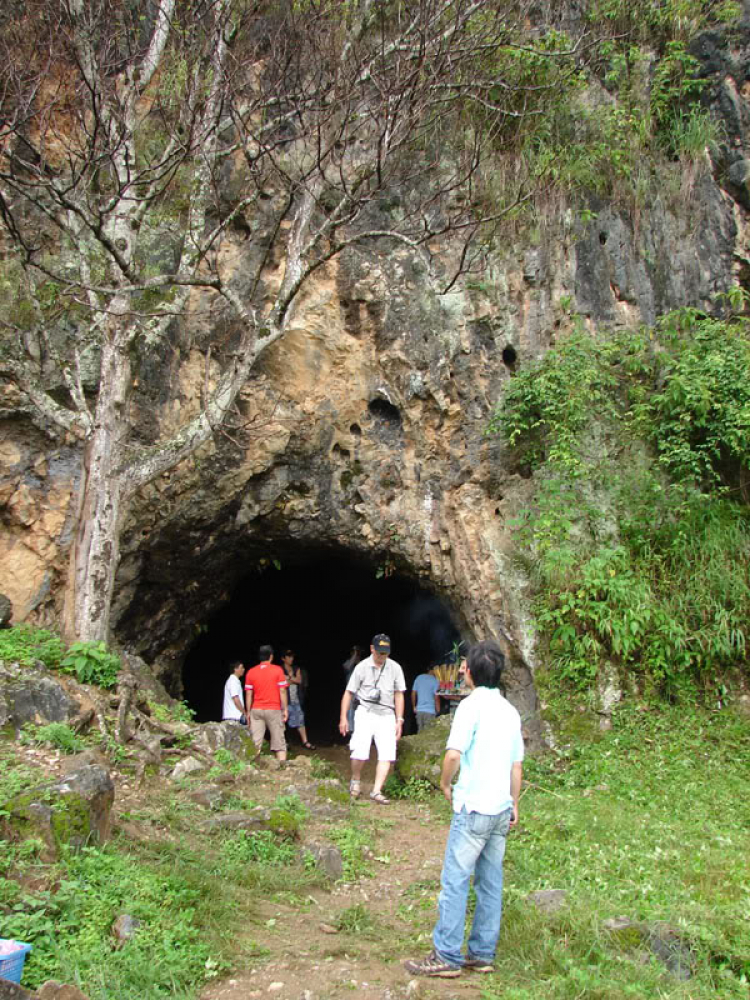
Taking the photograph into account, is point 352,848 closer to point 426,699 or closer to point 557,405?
point 426,699

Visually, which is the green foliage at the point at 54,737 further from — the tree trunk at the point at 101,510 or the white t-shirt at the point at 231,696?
the white t-shirt at the point at 231,696

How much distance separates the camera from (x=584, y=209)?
364 inches

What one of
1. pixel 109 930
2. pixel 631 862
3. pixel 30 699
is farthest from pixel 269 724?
pixel 109 930

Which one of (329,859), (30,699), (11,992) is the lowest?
(329,859)

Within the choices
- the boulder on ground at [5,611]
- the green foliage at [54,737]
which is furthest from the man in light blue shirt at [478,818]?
the boulder on ground at [5,611]

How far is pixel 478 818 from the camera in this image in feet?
11.0

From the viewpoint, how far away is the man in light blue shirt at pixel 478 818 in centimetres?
330

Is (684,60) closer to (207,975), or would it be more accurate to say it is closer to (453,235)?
(453,235)

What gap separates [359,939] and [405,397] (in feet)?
20.5

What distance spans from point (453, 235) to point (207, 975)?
8.06m

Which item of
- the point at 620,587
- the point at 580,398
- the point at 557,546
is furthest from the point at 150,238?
the point at 620,587

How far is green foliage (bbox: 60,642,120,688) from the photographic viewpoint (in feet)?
20.9

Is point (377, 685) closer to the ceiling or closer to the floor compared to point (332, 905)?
closer to the ceiling

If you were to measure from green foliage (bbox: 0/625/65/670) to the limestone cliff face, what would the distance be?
1.70 meters
